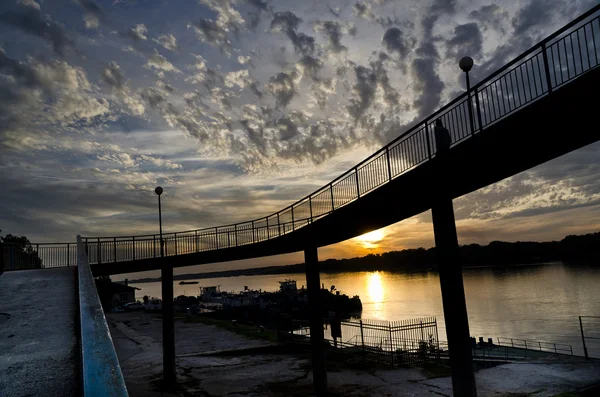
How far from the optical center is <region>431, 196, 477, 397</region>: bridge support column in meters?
12.3

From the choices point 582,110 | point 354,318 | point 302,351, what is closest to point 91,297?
point 582,110

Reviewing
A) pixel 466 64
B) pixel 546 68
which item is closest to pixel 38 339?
pixel 546 68

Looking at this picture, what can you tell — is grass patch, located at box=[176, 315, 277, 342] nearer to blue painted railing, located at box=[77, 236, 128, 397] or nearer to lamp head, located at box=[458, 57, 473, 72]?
lamp head, located at box=[458, 57, 473, 72]

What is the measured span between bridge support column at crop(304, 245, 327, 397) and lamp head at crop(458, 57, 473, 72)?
1100cm

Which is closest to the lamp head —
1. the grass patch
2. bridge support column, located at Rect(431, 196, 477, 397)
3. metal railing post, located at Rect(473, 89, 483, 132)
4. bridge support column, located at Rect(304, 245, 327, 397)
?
metal railing post, located at Rect(473, 89, 483, 132)

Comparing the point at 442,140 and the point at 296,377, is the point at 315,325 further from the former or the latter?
the point at 442,140

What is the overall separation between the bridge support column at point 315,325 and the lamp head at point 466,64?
10998 mm

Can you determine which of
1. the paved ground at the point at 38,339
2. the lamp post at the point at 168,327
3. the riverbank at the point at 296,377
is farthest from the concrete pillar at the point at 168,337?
the paved ground at the point at 38,339

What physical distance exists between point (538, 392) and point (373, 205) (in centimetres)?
1031

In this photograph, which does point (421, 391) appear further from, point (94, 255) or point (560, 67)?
point (94, 255)

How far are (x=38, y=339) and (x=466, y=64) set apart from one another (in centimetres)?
1256

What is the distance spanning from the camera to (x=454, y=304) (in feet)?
41.0

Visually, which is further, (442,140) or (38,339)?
(442,140)

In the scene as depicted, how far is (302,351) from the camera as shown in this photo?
29750 millimetres
